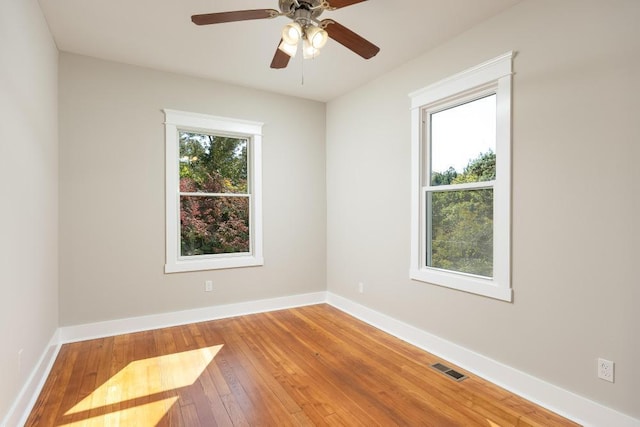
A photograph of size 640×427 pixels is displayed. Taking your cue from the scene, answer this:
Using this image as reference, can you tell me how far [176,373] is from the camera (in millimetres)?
2666

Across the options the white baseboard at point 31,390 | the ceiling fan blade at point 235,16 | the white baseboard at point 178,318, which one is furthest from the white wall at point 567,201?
the white baseboard at point 31,390

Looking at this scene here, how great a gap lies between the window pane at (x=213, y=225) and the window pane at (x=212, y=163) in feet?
0.48

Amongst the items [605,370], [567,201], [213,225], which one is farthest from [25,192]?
[605,370]

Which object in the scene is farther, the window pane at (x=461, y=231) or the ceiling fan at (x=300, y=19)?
the window pane at (x=461, y=231)

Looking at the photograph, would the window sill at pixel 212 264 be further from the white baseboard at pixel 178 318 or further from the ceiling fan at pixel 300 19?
the ceiling fan at pixel 300 19

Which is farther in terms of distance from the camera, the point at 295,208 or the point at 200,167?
the point at 295,208

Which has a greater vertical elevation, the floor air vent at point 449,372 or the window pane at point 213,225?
the window pane at point 213,225

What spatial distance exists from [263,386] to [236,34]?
2.86 m

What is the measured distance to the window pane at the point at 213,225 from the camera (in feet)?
12.9

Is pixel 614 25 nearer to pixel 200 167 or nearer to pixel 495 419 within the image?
pixel 495 419

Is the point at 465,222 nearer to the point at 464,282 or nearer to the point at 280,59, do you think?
the point at 464,282

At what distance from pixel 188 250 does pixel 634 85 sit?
13.4 ft

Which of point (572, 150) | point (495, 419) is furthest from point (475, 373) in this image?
point (572, 150)

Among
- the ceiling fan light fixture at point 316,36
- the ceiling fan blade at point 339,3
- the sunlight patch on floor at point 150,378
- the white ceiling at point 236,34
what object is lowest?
the sunlight patch on floor at point 150,378
